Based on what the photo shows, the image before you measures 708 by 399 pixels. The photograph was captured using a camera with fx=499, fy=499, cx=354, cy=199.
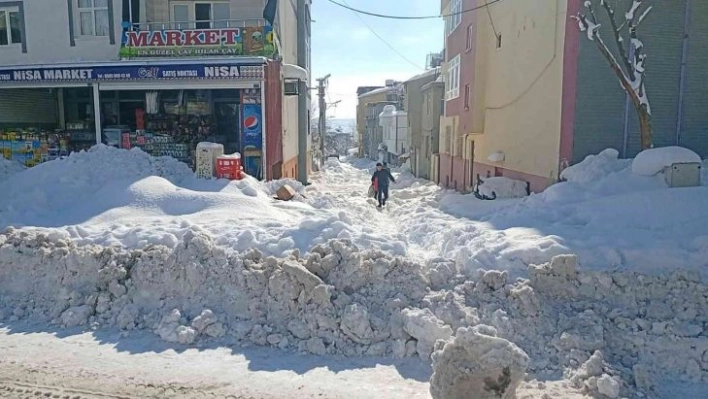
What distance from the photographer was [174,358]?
5578mm

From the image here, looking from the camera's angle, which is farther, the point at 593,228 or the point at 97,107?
the point at 97,107

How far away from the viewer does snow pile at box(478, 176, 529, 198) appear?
13453 millimetres

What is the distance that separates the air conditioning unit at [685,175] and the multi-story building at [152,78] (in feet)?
31.5

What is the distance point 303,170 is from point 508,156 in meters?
8.52

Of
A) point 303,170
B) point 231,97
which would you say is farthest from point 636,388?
point 303,170

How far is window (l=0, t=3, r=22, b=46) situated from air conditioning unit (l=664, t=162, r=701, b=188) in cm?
1965

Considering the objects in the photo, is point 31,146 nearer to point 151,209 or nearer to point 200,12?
point 200,12

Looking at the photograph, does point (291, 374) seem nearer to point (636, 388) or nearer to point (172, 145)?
point (636, 388)

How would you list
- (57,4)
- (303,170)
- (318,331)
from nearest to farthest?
(318,331)
(57,4)
(303,170)

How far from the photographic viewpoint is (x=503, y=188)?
13.7 meters

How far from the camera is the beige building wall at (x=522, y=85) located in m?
11.9

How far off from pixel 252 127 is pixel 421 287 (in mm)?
8810

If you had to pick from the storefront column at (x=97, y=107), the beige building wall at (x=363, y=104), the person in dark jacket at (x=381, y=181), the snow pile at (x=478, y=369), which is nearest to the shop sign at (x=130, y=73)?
the storefront column at (x=97, y=107)

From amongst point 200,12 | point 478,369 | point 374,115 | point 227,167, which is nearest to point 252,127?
point 227,167
